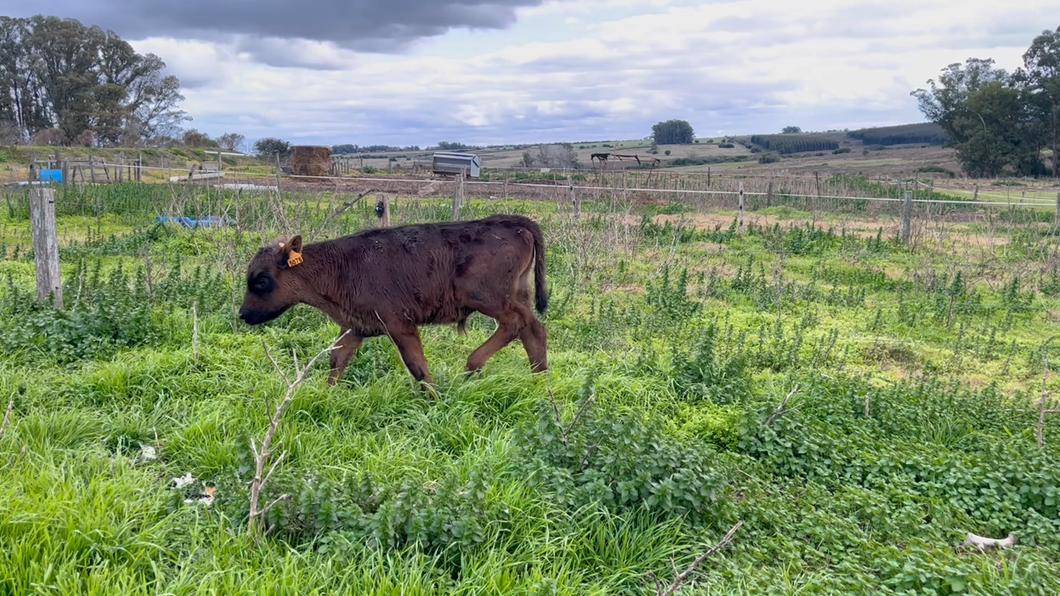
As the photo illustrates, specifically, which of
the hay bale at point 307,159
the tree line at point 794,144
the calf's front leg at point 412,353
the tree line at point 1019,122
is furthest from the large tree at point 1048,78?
the calf's front leg at point 412,353

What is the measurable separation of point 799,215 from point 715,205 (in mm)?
3743

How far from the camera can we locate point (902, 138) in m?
94.6

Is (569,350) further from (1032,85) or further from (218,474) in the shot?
(1032,85)

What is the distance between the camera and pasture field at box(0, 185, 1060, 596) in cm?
340

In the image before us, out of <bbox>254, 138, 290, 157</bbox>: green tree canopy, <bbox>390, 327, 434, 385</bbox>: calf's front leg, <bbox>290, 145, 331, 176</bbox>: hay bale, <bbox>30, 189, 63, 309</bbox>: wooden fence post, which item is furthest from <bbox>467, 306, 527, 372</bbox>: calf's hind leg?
<bbox>254, 138, 290, 157</bbox>: green tree canopy

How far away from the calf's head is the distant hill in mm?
95998

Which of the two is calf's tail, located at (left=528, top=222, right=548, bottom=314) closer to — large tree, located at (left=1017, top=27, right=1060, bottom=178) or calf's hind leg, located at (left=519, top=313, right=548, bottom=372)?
calf's hind leg, located at (left=519, top=313, right=548, bottom=372)

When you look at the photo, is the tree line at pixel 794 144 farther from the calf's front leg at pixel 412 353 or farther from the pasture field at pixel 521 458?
the calf's front leg at pixel 412 353

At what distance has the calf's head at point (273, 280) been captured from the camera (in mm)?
6113

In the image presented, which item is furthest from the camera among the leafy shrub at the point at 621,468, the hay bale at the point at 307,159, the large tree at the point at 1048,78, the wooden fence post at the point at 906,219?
the large tree at the point at 1048,78

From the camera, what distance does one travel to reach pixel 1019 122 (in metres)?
50.8

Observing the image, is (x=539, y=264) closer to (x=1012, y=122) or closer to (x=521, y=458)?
(x=521, y=458)

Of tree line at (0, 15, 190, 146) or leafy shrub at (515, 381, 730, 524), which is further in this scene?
tree line at (0, 15, 190, 146)

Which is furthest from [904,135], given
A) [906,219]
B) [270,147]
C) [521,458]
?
[521,458]
